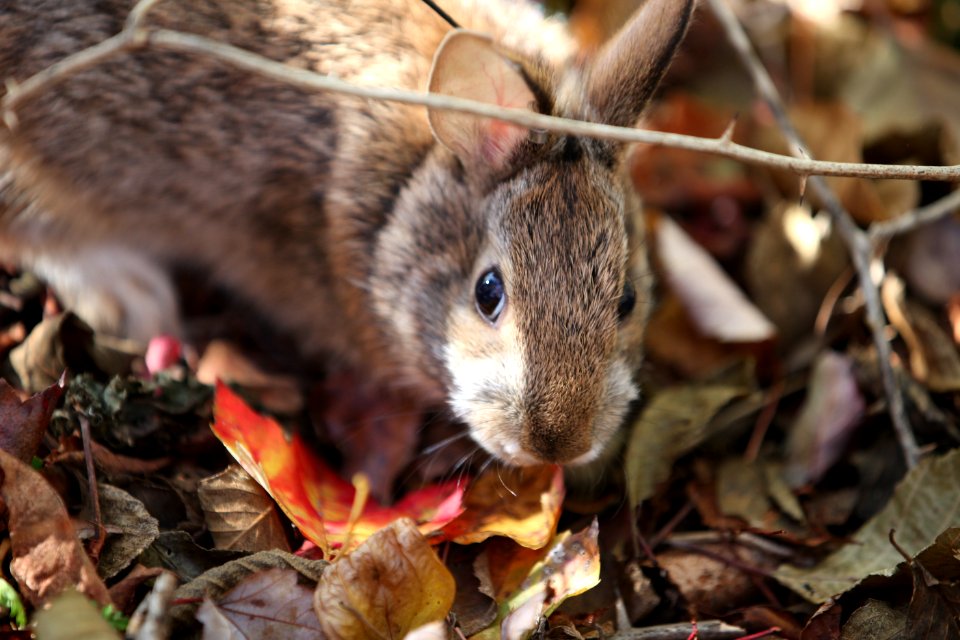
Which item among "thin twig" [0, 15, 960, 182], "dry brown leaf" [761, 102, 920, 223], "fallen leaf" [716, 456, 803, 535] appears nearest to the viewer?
"thin twig" [0, 15, 960, 182]

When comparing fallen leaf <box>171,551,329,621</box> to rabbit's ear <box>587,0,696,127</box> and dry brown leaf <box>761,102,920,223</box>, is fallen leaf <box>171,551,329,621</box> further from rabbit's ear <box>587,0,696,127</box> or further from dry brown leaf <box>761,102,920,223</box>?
dry brown leaf <box>761,102,920,223</box>

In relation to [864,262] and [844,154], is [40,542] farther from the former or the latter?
[844,154]

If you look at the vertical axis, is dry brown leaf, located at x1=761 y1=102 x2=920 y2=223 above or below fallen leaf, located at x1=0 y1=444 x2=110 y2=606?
above

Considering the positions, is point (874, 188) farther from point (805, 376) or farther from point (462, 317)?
point (462, 317)

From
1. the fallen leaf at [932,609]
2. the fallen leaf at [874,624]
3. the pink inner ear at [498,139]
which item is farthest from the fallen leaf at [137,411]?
the fallen leaf at [932,609]

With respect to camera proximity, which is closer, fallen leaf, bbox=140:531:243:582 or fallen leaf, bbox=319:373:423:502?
fallen leaf, bbox=140:531:243:582

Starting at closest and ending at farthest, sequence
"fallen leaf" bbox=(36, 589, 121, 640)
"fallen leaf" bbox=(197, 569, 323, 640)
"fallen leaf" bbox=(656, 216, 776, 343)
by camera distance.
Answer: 1. "fallen leaf" bbox=(36, 589, 121, 640)
2. "fallen leaf" bbox=(197, 569, 323, 640)
3. "fallen leaf" bbox=(656, 216, 776, 343)

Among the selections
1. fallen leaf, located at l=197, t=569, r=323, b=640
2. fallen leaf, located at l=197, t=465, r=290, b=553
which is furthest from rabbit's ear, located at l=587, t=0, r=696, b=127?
fallen leaf, located at l=197, t=569, r=323, b=640

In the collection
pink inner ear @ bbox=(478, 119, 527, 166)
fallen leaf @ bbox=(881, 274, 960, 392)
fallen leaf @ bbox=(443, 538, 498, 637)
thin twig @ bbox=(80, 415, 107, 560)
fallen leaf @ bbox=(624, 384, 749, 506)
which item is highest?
pink inner ear @ bbox=(478, 119, 527, 166)
